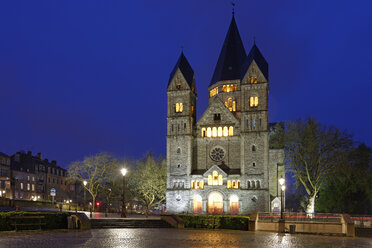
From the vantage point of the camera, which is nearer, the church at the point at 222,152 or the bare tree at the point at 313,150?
the bare tree at the point at 313,150

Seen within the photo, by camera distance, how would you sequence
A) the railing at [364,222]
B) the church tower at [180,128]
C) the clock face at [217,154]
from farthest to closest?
the clock face at [217,154] → the church tower at [180,128] → the railing at [364,222]

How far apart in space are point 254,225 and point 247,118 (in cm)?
3364

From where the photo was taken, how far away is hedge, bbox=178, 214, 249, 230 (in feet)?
107

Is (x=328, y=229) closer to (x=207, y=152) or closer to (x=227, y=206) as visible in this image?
(x=227, y=206)

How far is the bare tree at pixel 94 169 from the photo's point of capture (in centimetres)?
6384

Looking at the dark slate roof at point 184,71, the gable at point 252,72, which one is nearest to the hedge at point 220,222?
the gable at point 252,72

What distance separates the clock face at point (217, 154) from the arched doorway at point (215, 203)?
596 centimetres

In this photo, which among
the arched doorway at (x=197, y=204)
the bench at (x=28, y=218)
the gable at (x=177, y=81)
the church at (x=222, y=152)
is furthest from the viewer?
the gable at (x=177, y=81)

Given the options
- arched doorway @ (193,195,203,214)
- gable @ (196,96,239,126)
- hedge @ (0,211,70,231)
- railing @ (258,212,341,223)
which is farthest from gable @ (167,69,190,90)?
hedge @ (0,211,70,231)

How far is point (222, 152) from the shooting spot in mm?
65750

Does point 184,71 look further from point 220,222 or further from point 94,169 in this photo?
point 220,222

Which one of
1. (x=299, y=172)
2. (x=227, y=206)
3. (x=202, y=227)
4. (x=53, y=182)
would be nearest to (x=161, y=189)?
(x=227, y=206)

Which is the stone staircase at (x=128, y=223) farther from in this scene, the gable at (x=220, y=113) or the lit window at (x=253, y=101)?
the lit window at (x=253, y=101)

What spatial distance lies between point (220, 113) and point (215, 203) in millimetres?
14646
